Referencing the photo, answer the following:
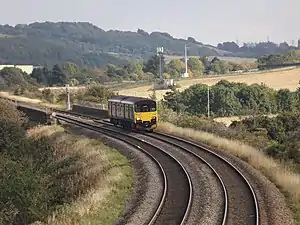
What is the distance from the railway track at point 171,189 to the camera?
55.2 feet

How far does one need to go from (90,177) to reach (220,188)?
6.17m

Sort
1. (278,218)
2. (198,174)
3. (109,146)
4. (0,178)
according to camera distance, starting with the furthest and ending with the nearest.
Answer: (109,146)
(0,178)
(198,174)
(278,218)

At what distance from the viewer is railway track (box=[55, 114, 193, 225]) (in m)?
16.8

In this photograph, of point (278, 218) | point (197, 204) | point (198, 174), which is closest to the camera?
point (278, 218)

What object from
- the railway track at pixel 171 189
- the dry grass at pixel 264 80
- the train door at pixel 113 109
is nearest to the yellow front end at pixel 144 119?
the railway track at pixel 171 189

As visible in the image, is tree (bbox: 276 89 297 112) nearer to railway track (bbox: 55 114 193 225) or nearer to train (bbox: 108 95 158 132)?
train (bbox: 108 95 158 132)

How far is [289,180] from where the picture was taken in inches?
826

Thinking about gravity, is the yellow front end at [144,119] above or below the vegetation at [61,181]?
above

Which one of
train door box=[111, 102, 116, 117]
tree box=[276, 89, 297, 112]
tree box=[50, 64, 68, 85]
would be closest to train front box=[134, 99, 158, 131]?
train door box=[111, 102, 116, 117]

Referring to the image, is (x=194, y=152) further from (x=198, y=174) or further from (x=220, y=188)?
(x=220, y=188)

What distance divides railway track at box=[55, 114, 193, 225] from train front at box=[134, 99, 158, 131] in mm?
4593

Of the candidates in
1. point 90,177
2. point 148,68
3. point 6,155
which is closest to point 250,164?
point 90,177

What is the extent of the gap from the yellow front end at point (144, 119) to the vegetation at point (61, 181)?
446 centimetres

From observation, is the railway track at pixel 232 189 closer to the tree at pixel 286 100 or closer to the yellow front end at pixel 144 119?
the yellow front end at pixel 144 119
